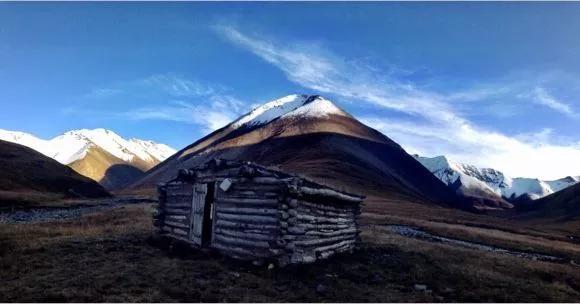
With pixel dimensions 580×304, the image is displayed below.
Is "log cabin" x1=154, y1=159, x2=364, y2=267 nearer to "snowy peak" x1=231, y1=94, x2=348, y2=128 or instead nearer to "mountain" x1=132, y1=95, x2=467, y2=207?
"mountain" x1=132, y1=95, x2=467, y2=207

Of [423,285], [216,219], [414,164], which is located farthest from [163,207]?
[414,164]

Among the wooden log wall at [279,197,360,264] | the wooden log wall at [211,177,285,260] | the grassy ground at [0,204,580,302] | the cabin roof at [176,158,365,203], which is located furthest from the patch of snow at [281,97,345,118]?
the wooden log wall at [211,177,285,260]

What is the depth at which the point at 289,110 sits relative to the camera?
163625mm

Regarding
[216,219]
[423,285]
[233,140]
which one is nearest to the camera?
[423,285]

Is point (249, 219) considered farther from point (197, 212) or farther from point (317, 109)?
point (317, 109)

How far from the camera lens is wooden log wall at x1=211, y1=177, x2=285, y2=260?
15.9 metres

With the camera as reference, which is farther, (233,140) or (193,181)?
(233,140)

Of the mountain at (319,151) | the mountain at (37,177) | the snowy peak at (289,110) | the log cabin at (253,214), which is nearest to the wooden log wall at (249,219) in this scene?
the log cabin at (253,214)

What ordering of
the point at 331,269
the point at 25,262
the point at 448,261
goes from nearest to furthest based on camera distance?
the point at 25,262
the point at 331,269
the point at 448,261

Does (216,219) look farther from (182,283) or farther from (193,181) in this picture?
(182,283)

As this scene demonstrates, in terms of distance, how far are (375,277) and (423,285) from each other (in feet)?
5.54

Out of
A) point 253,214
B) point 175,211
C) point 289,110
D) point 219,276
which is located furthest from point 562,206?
point 219,276

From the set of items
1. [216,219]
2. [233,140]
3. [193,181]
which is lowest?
[216,219]

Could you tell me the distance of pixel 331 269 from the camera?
16.6 meters
